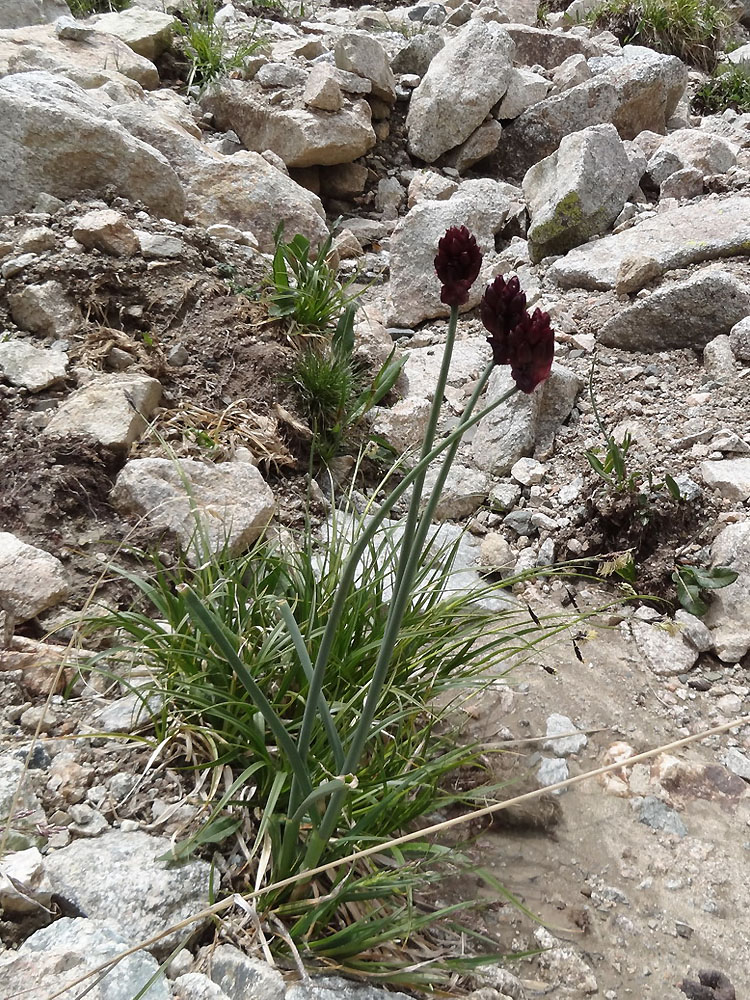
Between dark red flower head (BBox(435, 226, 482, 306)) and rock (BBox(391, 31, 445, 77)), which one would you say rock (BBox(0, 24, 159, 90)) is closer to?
rock (BBox(391, 31, 445, 77))

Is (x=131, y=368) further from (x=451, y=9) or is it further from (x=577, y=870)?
(x=451, y=9)

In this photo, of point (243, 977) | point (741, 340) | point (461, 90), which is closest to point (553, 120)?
point (461, 90)

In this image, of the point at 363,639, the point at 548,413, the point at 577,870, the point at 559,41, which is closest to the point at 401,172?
the point at 559,41

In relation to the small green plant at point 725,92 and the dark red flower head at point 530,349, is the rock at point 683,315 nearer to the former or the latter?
the dark red flower head at point 530,349

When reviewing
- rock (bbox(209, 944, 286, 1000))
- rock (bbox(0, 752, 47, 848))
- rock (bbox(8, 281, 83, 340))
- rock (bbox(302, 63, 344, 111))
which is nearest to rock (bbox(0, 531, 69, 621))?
rock (bbox(0, 752, 47, 848))

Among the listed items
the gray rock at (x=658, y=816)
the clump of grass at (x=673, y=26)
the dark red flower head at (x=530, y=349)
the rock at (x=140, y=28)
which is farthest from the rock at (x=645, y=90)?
the dark red flower head at (x=530, y=349)

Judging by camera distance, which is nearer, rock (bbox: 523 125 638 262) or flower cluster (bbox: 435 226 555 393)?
flower cluster (bbox: 435 226 555 393)
